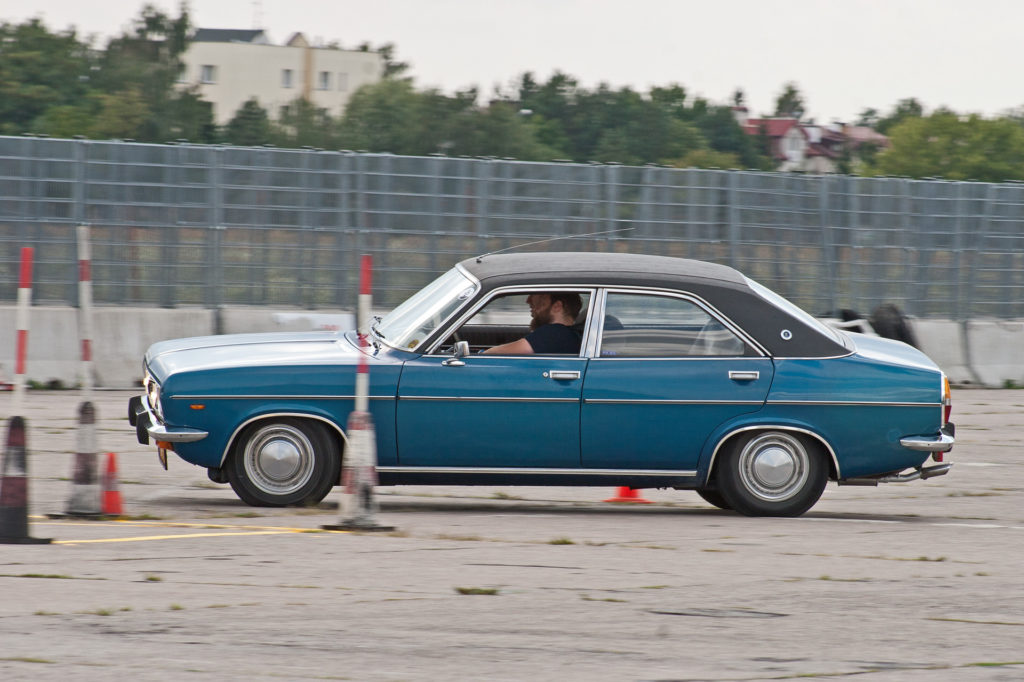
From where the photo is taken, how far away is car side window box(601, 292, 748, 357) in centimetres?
834

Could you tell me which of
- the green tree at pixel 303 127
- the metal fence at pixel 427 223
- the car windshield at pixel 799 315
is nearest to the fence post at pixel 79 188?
the metal fence at pixel 427 223

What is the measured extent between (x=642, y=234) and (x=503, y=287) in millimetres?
8925

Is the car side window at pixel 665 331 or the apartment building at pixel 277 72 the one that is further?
the apartment building at pixel 277 72

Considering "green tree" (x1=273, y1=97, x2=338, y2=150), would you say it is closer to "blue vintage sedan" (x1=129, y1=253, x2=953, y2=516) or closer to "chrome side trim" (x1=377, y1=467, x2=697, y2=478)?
"blue vintage sedan" (x1=129, y1=253, x2=953, y2=516)

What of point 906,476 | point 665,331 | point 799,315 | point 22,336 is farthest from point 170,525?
point 906,476

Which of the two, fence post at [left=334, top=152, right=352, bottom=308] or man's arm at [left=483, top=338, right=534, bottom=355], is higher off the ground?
fence post at [left=334, top=152, right=352, bottom=308]

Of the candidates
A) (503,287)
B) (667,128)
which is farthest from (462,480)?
(667,128)

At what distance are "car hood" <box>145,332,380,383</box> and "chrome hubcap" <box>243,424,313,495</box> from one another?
41 cm

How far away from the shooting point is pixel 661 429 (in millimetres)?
8250

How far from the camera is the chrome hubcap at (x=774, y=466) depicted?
8391mm

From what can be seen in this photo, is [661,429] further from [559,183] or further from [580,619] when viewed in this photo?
[559,183]

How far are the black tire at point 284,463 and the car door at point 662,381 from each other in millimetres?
1546

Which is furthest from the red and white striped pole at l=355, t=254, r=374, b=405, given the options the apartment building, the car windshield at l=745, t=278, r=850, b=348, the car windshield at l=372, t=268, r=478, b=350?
the apartment building

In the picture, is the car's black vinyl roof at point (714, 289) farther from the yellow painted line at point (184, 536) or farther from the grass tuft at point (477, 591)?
the grass tuft at point (477, 591)
